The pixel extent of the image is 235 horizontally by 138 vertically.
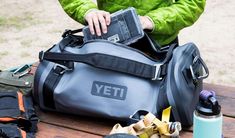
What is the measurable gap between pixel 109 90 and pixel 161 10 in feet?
1.62

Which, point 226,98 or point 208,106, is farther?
point 226,98

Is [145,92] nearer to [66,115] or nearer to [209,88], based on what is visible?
[66,115]

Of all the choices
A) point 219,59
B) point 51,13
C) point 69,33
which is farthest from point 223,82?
point 51,13

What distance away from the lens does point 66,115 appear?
2.03m

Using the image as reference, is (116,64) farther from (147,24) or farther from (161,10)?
(161,10)

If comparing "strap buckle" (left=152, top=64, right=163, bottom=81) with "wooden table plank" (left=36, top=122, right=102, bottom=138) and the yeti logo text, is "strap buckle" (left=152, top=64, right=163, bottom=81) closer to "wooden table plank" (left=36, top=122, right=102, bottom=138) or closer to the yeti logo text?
the yeti logo text

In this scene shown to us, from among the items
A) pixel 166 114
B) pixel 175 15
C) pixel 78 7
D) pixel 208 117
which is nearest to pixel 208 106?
pixel 208 117

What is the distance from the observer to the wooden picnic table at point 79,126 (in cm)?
188

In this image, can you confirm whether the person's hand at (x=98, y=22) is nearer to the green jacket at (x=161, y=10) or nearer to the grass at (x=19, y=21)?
the green jacket at (x=161, y=10)

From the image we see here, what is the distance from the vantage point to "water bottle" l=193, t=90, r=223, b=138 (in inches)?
57.6

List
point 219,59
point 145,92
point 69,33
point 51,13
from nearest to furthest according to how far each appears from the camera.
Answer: point 145,92 < point 69,33 < point 219,59 < point 51,13

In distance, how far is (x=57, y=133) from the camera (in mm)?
1902

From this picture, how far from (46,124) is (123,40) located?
0.45 meters

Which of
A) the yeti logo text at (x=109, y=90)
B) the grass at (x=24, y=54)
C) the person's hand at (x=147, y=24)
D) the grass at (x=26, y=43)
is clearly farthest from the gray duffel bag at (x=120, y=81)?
the grass at (x=26, y=43)
